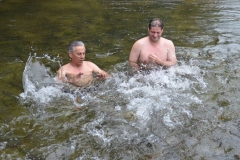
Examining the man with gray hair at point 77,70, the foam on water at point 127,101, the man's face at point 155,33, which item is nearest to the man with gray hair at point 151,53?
the man's face at point 155,33

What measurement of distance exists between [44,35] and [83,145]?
5.37m

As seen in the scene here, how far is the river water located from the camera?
14.1ft

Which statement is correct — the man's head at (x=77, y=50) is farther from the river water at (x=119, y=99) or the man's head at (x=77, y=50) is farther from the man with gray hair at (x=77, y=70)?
the river water at (x=119, y=99)

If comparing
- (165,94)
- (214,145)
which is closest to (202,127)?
(214,145)

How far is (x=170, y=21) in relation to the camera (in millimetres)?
10445

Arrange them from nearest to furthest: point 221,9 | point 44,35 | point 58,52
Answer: point 58,52 < point 44,35 < point 221,9

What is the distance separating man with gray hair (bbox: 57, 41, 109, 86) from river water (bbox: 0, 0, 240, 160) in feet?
0.54

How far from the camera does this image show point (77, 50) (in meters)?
5.55

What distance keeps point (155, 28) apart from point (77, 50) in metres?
1.47

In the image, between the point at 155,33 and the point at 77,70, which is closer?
the point at 77,70

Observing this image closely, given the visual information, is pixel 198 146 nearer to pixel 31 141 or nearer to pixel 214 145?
pixel 214 145

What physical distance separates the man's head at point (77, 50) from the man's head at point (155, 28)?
1.31 m

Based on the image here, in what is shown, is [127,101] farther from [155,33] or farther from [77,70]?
[155,33]

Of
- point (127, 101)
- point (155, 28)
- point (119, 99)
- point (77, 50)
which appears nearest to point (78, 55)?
point (77, 50)
